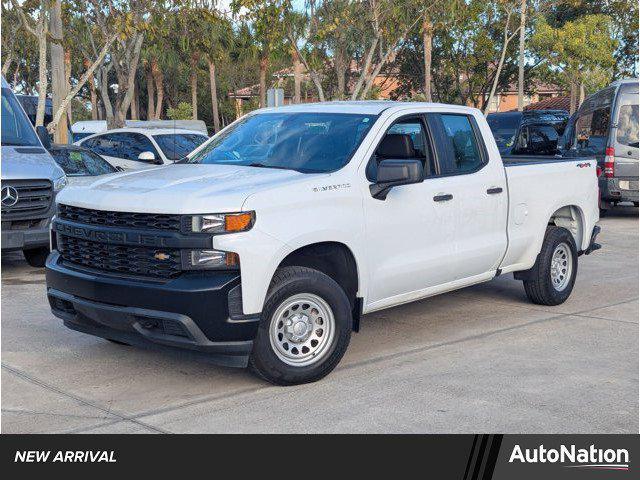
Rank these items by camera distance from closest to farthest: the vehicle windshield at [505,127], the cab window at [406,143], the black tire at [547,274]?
the cab window at [406,143]
the black tire at [547,274]
the vehicle windshield at [505,127]

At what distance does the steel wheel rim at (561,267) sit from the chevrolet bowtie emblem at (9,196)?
5847 millimetres

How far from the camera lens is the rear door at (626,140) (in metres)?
16.3

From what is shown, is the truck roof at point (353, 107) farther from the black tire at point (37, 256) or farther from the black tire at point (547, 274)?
the black tire at point (37, 256)

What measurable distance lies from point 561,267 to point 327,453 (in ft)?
15.4

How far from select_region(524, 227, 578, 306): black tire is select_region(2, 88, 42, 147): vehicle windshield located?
632cm

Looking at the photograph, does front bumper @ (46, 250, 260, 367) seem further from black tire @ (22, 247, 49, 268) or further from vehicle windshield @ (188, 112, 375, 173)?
black tire @ (22, 247, 49, 268)

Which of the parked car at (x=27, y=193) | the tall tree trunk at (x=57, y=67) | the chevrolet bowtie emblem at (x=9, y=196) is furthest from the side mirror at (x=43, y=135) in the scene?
the tall tree trunk at (x=57, y=67)

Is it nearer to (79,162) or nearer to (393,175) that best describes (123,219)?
(393,175)

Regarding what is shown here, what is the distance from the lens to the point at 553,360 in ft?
21.7

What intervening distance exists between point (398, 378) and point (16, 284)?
5305 mm

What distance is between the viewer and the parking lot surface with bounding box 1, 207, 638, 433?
521 cm

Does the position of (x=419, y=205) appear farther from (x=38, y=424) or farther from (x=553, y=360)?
(x=38, y=424)

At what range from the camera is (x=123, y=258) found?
18.9 ft

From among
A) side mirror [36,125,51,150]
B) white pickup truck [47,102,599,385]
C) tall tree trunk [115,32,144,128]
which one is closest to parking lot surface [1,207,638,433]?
white pickup truck [47,102,599,385]
